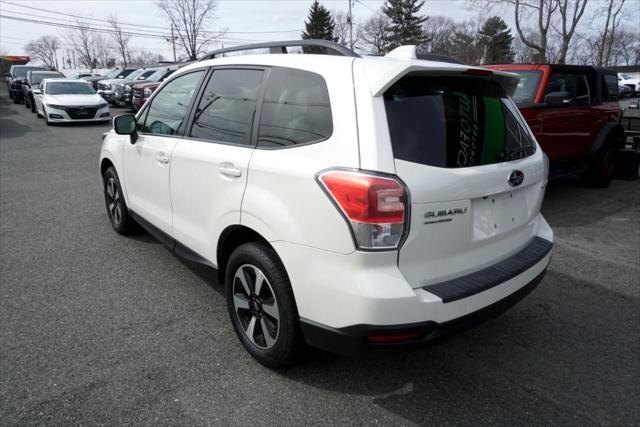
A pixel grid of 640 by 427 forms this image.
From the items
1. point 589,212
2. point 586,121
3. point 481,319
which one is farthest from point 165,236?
point 586,121

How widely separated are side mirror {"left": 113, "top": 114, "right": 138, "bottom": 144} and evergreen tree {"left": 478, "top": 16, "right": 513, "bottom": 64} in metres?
66.6

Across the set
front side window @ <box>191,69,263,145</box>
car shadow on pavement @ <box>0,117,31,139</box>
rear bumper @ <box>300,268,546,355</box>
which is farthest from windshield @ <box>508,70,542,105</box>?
car shadow on pavement @ <box>0,117,31,139</box>

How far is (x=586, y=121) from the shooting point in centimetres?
686

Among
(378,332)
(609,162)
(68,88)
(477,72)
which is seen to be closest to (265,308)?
(378,332)

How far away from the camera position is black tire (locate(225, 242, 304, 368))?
2.45 meters

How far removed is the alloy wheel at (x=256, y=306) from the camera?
2.60 metres

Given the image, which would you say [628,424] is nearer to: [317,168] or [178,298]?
[317,168]

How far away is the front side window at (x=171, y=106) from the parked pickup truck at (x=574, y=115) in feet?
13.2

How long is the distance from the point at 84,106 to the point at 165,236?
45.8ft

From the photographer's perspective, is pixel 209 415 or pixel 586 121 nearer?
pixel 209 415

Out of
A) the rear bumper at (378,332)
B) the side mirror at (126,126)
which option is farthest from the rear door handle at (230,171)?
the side mirror at (126,126)

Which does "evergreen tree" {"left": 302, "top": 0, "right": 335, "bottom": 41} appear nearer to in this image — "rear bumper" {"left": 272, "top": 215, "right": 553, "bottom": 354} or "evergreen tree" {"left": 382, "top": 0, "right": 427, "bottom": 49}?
"evergreen tree" {"left": 382, "top": 0, "right": 427, "bottom": 49}

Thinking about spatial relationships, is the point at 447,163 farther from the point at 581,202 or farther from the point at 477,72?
the point at 581,202

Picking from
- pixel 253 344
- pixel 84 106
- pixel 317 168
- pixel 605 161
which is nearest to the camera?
pixel 317 168
